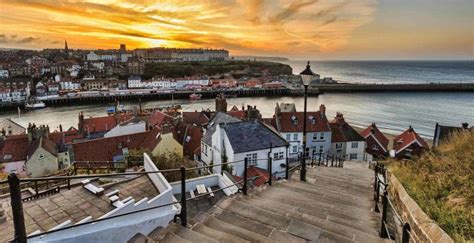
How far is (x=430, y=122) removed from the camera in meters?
51.6

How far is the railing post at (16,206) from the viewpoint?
2.34m

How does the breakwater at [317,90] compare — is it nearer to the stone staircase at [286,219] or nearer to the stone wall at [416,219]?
the stone staircase at [286,219]

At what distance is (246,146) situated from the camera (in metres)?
19.8

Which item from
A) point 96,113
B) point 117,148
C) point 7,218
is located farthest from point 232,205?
point 96,113

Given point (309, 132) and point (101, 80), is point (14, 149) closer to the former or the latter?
point (309, 132)

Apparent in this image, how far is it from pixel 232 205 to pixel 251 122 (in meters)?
16.4

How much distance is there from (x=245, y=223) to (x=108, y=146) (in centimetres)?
2170

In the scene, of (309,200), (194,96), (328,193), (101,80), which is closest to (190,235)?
(309,200)

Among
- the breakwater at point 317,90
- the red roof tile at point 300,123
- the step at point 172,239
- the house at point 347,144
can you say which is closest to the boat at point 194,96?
the breakwater at point 317,90

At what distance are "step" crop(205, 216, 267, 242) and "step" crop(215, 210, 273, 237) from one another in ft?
0.25

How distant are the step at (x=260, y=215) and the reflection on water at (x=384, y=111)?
1814 inches

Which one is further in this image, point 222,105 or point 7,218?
point 222,105

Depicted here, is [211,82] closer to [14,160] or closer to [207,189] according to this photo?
[14,160]

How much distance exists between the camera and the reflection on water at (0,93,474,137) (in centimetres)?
5166
